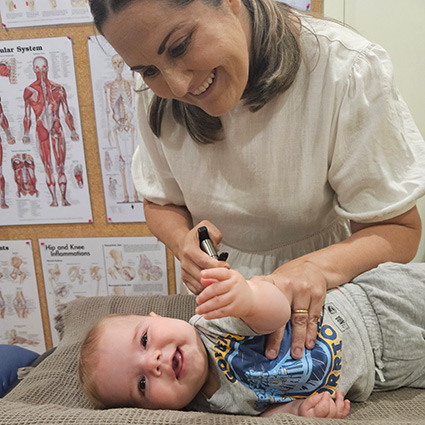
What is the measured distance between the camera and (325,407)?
1016 mm

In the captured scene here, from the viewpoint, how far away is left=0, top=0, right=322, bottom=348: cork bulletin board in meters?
2.30

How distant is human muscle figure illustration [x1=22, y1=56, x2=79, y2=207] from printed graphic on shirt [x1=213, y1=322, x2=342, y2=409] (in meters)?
1.70

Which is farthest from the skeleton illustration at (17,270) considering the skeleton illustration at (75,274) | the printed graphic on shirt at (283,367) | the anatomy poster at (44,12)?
the printed graphic on shirt at (283,367)

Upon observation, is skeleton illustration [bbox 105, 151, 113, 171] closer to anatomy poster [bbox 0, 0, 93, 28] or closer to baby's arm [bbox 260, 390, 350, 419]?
anatomy poster [bbox 0, 0, 93, 28]

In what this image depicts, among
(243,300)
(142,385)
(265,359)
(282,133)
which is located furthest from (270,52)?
(142,385)

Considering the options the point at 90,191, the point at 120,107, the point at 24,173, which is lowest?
the point at 90,191

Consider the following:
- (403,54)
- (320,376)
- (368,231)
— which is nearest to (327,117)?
(368,231)

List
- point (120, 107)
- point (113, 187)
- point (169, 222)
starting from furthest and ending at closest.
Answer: point (113, 187) < point (120, 107) < point (169, 222)

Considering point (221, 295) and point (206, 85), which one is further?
point (206, 85)

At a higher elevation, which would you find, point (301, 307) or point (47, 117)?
point (47, 117)

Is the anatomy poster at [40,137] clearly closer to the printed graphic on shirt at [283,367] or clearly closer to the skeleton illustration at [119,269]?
the skeleton illustration at [119,269]

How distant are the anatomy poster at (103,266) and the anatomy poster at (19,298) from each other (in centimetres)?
10

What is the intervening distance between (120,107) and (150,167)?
0.97 metres

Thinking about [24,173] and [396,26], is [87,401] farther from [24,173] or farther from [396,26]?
[396,26]
